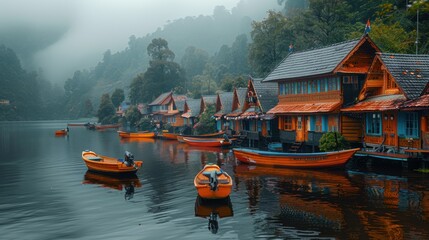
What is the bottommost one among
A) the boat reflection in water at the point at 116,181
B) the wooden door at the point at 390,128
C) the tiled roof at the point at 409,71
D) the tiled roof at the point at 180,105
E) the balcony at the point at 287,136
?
the boat reflection in water at the point at 116,181

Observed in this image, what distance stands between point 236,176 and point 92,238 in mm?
15682

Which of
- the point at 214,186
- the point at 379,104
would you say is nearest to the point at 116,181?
the point at 214,186

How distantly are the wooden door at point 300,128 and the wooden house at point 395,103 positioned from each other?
6663 mm

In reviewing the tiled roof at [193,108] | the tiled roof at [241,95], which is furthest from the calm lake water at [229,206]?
the tiled roof at [193,108]

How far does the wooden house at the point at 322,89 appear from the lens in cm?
3591

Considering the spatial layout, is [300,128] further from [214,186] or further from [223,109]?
[223,109]

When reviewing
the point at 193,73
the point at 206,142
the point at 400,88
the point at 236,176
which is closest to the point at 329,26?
Answer: the point at 206,142

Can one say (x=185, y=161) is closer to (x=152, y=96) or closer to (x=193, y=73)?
(x=152, y=96)

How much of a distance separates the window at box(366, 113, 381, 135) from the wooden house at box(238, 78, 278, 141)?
42.0 feet

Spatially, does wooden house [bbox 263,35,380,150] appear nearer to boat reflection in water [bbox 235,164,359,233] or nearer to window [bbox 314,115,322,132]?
window [bbox 314,115,322,132]

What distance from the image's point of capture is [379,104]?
31.2 m

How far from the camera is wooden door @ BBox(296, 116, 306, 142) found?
1590 inches

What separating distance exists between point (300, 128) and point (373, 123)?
8.67m

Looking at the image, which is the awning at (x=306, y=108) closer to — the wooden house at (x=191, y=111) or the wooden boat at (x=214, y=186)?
the wooden boat at (x=214, y=186)
